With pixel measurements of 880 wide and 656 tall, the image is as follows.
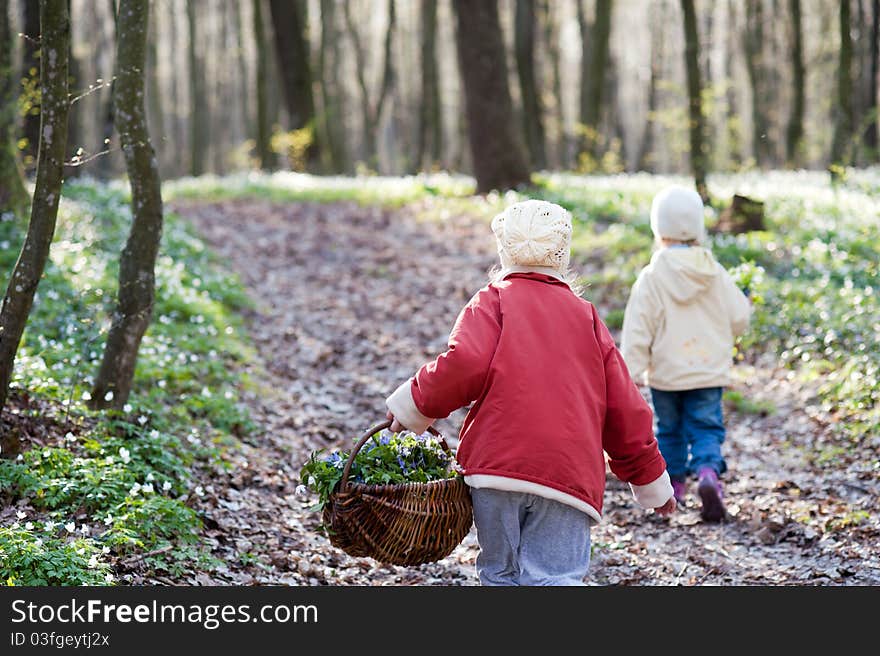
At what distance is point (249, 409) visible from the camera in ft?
25.5

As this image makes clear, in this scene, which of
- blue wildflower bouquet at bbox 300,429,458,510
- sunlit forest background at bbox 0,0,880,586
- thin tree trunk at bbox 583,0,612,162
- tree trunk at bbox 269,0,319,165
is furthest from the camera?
thin tree trunk at bbox 583,0,612,162

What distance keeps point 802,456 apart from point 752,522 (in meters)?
1.26

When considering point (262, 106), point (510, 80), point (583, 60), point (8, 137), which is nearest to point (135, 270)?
point (8, 137)

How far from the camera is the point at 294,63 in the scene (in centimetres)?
2200

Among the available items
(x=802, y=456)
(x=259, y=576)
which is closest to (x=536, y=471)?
(x=259, y=576)

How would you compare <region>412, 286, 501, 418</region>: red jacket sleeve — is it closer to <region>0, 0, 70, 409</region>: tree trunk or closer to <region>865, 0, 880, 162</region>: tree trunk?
<region>0, 0, 70, 409</region>: tree trunk

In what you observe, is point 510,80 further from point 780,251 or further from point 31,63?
point 780,251

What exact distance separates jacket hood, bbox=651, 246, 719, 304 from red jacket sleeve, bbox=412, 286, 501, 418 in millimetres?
2749

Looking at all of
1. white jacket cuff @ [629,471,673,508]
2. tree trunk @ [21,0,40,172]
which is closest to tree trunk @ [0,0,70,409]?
white jacket cuff @ [629,471,673,508]

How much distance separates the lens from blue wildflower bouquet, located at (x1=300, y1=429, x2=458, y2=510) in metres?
3.86

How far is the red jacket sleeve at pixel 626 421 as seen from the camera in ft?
12.8

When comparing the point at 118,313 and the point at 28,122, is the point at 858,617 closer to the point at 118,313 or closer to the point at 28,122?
the point at 118,313

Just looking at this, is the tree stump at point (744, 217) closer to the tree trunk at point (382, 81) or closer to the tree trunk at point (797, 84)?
the tree trunk at point (797, 84)

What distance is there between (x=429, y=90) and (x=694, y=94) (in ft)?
47.6
